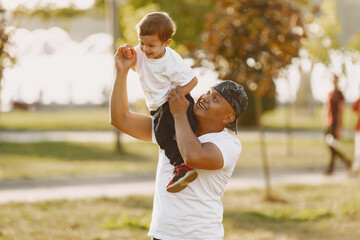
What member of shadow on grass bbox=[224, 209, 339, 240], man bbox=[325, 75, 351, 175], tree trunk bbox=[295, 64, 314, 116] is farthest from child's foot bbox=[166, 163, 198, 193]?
tree trunk bbox=[295, 64, 314, 116]

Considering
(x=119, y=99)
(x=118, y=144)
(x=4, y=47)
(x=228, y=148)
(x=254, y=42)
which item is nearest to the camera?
(x=228, y=148)

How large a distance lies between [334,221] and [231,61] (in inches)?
110

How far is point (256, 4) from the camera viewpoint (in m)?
8.09

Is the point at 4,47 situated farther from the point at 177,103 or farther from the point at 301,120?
the point at 301,120

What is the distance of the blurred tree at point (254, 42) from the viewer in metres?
8.08

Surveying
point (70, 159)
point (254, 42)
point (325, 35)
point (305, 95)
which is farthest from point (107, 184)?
point (305, 95)

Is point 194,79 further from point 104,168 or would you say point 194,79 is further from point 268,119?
point 268,119

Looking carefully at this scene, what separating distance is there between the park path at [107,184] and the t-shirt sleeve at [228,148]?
243 inches

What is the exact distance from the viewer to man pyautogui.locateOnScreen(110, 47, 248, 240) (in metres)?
2.49

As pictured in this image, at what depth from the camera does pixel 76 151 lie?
1423 centimetres

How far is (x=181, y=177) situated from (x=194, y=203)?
0.57 ft

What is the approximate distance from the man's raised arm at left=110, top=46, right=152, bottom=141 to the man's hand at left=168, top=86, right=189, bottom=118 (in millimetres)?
276

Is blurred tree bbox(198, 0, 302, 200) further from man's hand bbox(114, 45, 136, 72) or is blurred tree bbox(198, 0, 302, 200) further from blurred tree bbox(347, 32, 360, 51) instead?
blurred tree bbox(347, 32, 360, 51)

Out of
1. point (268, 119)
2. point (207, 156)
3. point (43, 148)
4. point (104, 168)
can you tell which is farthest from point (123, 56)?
point (268, 119)
